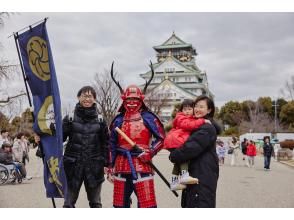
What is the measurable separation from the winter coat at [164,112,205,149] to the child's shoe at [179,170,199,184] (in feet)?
0.86

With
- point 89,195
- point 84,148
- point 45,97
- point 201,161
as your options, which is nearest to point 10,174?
point 89,195

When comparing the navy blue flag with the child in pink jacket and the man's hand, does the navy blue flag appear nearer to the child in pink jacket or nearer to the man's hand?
the man's hand

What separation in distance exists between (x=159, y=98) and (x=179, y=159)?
34.3 m

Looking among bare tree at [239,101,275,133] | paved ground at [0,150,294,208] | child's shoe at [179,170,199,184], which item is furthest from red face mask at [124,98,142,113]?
bare tree at [239,101,275,133]

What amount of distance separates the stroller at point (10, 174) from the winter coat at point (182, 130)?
7.25 meters

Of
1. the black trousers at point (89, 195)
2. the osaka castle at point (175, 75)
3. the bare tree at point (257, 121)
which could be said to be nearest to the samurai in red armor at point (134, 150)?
the black trousers at point (89, 195)

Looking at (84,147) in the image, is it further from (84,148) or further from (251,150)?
(251,150)

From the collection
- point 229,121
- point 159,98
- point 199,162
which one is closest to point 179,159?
A: point 199,162

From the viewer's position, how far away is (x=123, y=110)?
4.67 meters

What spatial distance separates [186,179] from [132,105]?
3.75ft

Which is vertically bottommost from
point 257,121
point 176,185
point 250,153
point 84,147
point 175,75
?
point 250,153

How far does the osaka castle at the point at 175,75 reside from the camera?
48.3 m

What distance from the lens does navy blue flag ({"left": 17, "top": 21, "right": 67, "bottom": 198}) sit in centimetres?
426

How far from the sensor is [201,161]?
3.81 m
